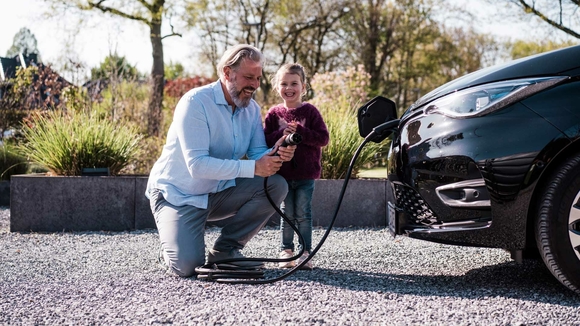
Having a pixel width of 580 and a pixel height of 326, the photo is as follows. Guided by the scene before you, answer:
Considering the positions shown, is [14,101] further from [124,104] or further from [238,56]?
[238,56]

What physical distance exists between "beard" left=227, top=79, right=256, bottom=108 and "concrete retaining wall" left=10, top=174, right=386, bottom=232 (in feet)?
7.97

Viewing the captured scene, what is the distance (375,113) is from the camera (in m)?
4.17

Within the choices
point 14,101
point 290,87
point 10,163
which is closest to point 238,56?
point 290,87

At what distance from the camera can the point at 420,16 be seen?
31.8 metres

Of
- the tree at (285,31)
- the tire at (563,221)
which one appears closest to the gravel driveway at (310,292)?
the tire at (563,221)

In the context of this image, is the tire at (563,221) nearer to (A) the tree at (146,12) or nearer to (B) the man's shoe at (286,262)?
(B) the man's shoe at (286,262)

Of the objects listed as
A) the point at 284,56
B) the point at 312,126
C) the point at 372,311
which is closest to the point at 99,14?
the point at 284,56

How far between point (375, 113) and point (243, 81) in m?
0.82

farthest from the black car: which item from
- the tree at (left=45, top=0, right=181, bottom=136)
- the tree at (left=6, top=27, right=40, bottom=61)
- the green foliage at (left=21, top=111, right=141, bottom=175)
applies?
the tree at (left=6, top=27, right=40, bottom=61)

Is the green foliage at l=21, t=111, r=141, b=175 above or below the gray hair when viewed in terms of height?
below

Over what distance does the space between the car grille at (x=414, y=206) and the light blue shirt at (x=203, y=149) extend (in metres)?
0.87

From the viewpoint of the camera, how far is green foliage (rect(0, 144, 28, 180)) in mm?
9047

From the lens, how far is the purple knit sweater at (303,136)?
4375mm

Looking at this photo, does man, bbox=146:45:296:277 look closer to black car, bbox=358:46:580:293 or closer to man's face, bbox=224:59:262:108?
man's face, bbox=224:59:262:108
